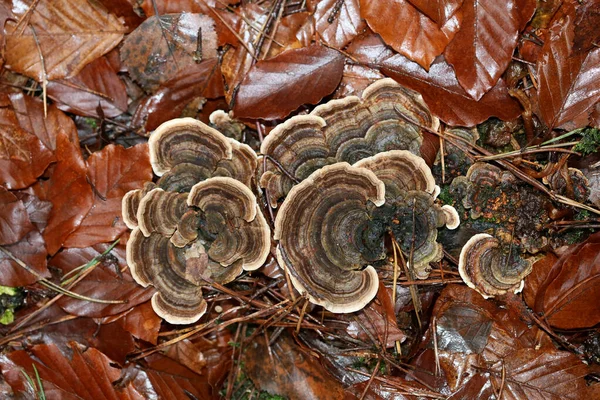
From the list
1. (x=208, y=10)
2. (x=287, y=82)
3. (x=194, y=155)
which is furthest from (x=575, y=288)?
(x=208, y=10)

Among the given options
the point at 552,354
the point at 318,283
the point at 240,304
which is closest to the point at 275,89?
the point at 318,283

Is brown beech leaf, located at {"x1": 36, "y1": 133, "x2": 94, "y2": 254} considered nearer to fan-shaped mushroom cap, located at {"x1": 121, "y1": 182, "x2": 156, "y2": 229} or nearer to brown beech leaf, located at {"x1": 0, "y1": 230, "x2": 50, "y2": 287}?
brown beech leaf, located at {"x1": 0, "y1": 230, "x2": 50, "y2": 287}

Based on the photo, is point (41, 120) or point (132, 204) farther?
point (41, 120)

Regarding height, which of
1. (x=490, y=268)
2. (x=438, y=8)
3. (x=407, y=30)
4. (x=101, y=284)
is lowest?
(x=101, y=284)

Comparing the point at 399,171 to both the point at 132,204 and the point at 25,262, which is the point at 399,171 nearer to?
the point at 132,204

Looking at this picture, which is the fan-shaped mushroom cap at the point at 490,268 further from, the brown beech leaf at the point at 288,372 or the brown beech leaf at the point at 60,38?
the brown beech leaf at the point at 60,38

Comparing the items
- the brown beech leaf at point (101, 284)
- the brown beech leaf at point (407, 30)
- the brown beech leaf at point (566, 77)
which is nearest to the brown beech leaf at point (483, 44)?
the brown beech leaf at point (407, 30)
